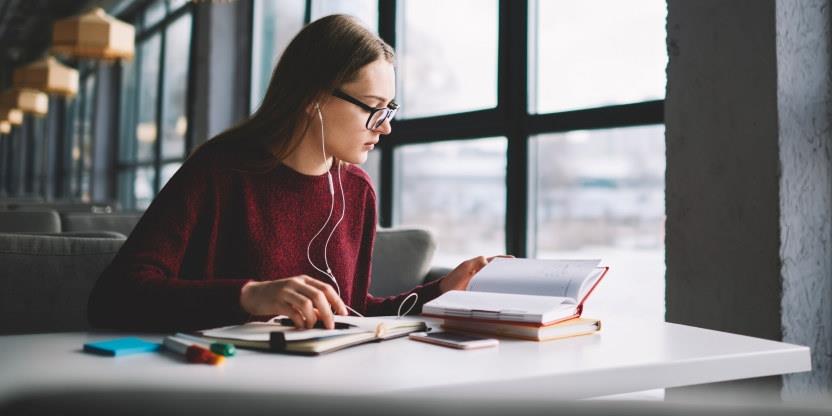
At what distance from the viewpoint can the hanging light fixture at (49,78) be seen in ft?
21.5

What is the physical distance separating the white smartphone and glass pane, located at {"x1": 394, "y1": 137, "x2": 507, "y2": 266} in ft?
6.42

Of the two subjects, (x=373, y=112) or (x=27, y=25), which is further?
(x=27, y=25)

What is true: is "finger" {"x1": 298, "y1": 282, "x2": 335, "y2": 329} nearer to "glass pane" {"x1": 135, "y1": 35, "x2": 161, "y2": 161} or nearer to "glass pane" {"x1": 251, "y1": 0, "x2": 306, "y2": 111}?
"glass pane" {"x1": 251, "y1": 0, "x2": 306, "y2": 111}

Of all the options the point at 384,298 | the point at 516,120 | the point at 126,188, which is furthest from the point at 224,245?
the point at 126,188

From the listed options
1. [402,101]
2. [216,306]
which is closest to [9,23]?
[402,101]

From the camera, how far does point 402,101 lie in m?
4.02

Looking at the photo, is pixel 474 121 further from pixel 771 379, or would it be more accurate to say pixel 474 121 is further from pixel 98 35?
pixel 98 35

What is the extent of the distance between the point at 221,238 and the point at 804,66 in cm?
143

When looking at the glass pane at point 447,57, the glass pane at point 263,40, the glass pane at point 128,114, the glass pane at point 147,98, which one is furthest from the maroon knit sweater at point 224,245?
the glass pane at point 128,114

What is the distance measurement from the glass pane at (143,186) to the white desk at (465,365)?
23.9 feet

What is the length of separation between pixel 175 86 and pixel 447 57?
471cm

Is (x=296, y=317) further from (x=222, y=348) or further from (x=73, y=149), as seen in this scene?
(x=73, y=149)

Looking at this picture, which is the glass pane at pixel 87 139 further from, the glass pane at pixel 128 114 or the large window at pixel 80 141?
the glass pane at pixel 128 114

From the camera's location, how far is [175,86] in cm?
761
